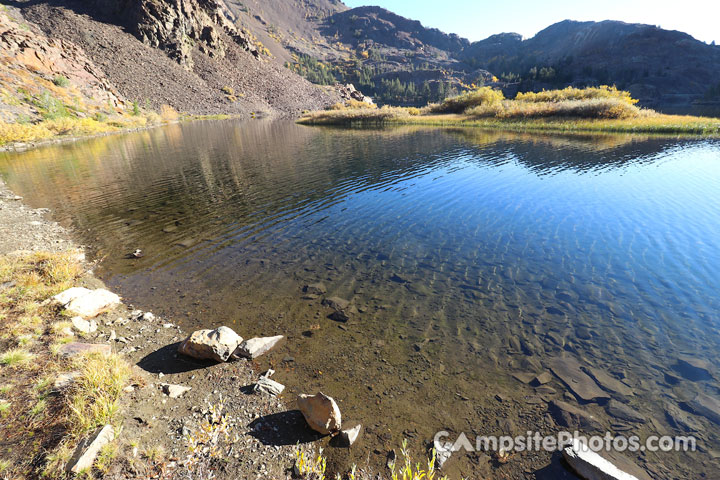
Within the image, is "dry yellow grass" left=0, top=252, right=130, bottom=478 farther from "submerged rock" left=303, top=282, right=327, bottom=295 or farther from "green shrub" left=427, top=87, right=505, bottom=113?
"green shrub" left=427, top=87, right=505, bottom=113

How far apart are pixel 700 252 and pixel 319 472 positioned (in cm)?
1677

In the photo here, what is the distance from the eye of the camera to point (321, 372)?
7.42 meters

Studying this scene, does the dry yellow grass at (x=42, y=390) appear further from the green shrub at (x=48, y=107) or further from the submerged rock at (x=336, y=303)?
the green shrub at (x=48, y=107)

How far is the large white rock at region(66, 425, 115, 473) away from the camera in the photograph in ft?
13.8

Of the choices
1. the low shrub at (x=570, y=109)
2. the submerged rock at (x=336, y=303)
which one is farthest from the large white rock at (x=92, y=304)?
the low shrub at (x=570, y=109)

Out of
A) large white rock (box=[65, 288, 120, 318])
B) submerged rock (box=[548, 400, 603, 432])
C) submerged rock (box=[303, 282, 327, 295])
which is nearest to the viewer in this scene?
submerged rock (box=[548, 400, 603, 432])

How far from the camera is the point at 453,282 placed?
11078 mm

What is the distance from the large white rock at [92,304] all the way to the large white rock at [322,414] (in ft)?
24.0

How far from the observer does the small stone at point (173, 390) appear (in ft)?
→ 20.5

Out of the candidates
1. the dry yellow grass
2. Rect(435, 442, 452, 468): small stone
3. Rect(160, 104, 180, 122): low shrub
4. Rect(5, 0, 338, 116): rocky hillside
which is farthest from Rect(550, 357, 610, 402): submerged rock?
Rect(5, 0, 338, 116): rocky hillside

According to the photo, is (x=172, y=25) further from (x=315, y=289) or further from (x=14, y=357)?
(x=14, y=357)

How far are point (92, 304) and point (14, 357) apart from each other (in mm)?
3004

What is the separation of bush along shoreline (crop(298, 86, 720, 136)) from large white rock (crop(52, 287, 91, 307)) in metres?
68.4

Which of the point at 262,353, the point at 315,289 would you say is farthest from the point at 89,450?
the point at 315,289
